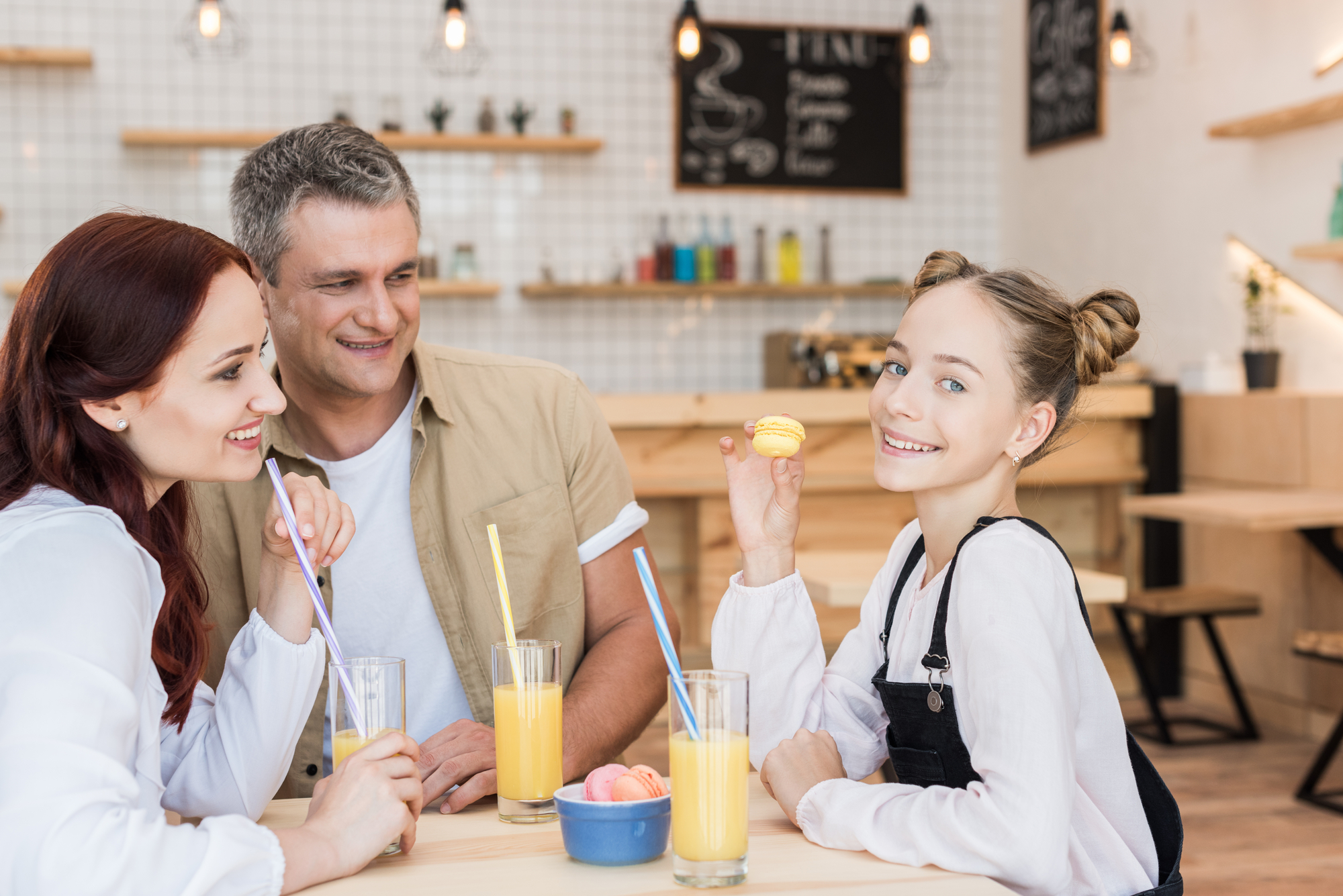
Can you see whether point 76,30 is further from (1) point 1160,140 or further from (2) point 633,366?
(1) point 1160,140

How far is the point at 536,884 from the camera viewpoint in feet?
3.38

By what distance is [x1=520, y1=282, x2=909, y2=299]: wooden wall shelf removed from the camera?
18.1ft

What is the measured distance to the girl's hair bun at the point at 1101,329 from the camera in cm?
139

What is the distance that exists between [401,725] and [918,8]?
4.27 meters

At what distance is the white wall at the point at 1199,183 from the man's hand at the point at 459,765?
3.50 metres

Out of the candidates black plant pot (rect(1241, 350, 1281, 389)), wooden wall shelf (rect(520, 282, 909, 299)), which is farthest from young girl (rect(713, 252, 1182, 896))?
wooden wall shelf (rect(520, 282, 909, 299))

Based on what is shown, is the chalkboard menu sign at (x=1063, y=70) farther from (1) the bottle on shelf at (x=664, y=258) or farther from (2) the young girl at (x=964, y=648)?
(2) the young girl at (x=964, y=648)

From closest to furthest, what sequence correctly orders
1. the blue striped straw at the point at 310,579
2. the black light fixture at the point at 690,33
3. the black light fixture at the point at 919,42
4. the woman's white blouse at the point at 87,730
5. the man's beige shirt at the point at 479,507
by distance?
the woman's white blouse at the point at 87,730, the blue striped straw at the point at 310,579, the man's beige shirt at the point at 479,507, the black light fixture at the point at 690,33, the black light fixture at the point at 919,42

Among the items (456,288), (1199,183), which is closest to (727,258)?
(456,288)

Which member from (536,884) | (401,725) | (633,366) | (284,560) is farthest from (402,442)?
(633,366)

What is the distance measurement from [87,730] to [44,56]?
496 cm

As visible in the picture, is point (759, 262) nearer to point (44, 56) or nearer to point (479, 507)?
point (44, 56)

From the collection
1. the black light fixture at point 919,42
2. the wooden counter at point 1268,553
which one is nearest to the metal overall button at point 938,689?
the wooden counter at point 1268,553

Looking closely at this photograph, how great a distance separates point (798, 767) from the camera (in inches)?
49.4
